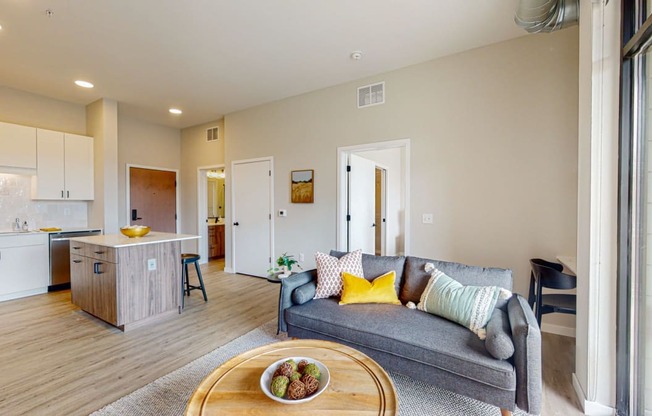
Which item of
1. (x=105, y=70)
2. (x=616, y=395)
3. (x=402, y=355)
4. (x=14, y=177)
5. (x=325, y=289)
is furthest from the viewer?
(x=14, y=177)

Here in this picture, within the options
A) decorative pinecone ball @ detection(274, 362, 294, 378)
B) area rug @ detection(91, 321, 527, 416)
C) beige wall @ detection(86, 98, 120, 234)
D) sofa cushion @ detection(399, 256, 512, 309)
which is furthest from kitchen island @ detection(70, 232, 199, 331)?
sofa cushion @ detection(399, 256, 512, 309)

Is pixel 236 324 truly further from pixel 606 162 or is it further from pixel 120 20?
pixel 606 162

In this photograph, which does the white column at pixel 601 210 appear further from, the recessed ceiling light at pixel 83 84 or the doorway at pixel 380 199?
the recessed ceiling light at pixel 83 84

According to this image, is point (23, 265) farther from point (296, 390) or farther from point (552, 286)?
point (552, 286)

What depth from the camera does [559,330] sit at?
279cm

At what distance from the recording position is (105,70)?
11.6 feet

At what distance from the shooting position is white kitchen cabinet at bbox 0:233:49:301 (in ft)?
12.1

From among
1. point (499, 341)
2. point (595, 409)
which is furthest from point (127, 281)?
point (595, 409)

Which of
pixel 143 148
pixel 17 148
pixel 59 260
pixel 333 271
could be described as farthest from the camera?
pixel 143 148

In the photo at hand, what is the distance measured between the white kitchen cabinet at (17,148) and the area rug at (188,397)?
3.96m

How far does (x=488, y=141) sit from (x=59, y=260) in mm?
5891

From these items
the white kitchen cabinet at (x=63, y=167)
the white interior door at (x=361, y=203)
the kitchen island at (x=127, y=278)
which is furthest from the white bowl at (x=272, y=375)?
the white kitchen cabinet at (x=63, y=167)

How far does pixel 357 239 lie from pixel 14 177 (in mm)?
5038

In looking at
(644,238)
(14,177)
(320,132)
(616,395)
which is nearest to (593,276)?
(644,238)
